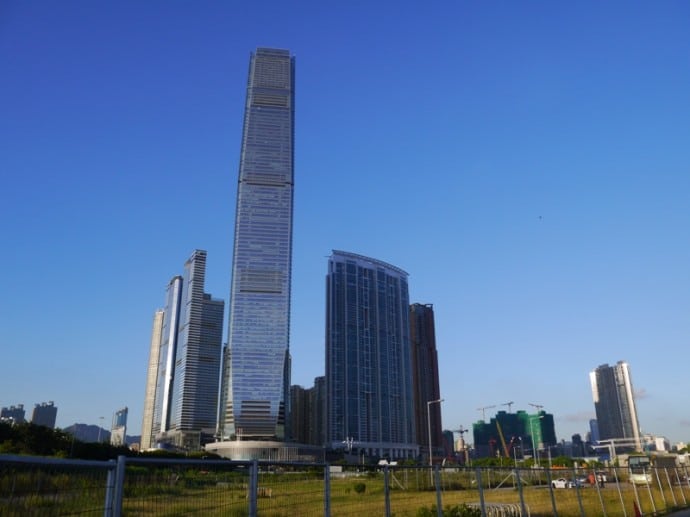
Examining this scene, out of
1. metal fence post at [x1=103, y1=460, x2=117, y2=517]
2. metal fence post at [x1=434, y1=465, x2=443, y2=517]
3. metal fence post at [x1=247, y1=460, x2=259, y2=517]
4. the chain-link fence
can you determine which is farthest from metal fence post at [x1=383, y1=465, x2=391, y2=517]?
metal fence post at [x1=103, y1=460, x2=117, y2=517]

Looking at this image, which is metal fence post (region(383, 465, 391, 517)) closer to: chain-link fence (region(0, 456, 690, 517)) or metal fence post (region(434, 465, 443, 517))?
chain-link fence (region(0, 456, 690, 517))

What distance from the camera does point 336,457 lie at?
175 m

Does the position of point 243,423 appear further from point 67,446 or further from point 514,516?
point 514,516

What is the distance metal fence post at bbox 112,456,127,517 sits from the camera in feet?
20.1

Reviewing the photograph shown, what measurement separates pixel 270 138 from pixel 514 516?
18866 centimetres

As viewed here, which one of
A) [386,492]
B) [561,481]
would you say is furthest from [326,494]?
[561,481]

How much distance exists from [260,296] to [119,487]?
174945 millimetres

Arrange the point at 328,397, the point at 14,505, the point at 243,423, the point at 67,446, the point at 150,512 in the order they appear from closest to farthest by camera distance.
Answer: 1. the point at 14,505
2. the point at 150,512
3. the point at 67,446
4. the point at 243,423
5. the point at 328,397

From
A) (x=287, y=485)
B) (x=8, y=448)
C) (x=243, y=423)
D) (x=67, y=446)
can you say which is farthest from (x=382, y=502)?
(x=243, y=423)

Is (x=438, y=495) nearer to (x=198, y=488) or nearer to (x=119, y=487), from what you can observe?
(x=198, y=488)

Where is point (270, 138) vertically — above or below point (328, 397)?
above

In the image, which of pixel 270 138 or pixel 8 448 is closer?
pixel 8 448

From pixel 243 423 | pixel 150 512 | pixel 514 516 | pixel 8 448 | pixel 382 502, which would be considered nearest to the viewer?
pixel 150 512

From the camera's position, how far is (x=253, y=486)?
787 cm
